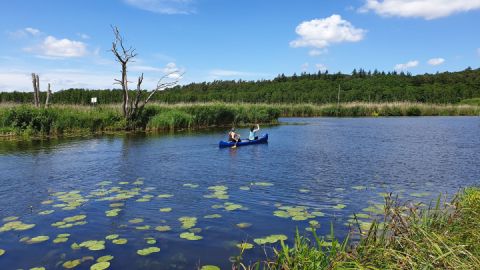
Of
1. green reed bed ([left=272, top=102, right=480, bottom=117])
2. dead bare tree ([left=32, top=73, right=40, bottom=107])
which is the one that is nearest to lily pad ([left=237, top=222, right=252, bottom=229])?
dead bare tree ([left=32, top=73, right=40, bottom=107])

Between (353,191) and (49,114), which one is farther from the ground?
(49,114)

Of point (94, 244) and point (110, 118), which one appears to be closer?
point (94, 244)

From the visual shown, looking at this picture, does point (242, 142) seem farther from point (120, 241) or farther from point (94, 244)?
point (94, 244)

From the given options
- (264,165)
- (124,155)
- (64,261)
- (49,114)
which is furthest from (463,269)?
(49,114)

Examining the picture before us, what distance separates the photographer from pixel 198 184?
13.9 meters

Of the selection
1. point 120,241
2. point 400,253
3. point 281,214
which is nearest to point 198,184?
point 281,214

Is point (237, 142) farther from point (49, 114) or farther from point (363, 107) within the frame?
point (363, 107)

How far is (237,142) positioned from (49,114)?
47.0ft

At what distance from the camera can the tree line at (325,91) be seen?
75.0 meters

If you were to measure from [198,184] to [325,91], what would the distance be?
9168 cm

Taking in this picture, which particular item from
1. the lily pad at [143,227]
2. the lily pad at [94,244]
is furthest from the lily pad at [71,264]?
the lily pad at [143,227]

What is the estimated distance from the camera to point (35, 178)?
1438 cm

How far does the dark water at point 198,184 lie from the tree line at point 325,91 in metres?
50.3

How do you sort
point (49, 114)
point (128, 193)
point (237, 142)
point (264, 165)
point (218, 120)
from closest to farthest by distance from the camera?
point (128, 193)
point (264, 165)
point (237, 142)
point (49, 114)
point (218, 120)
